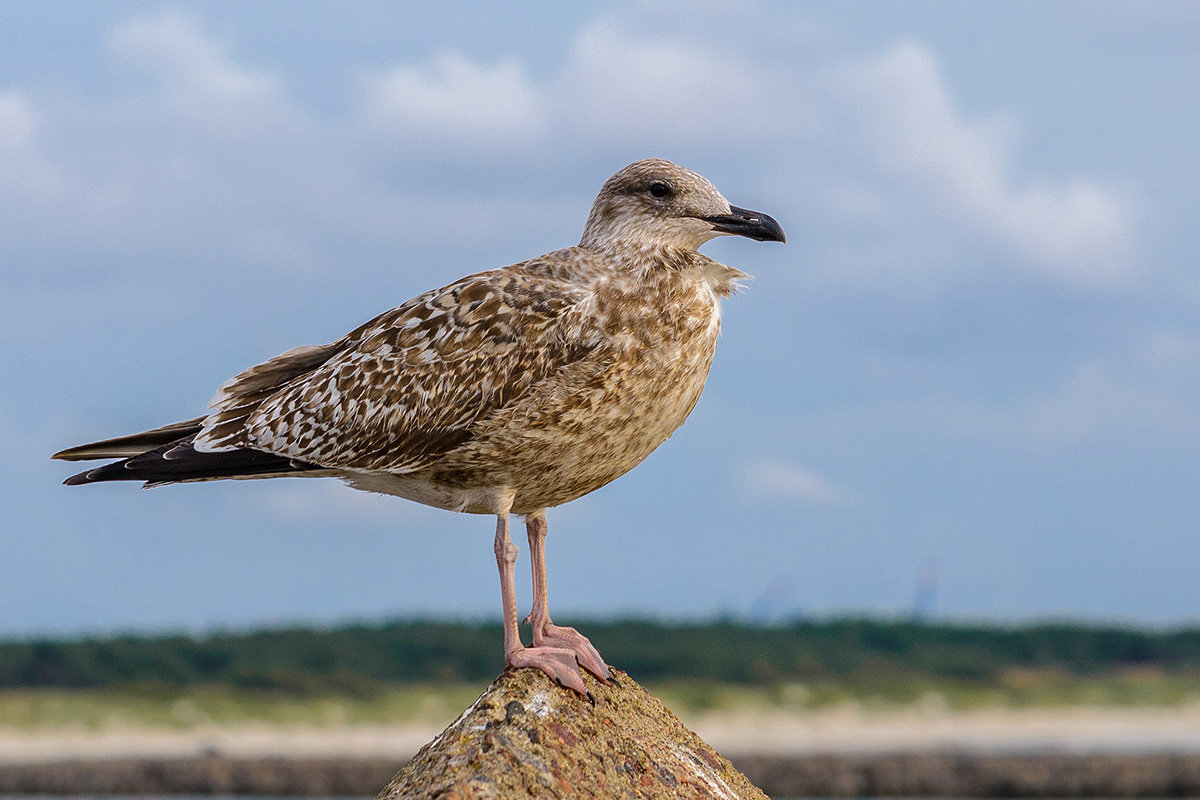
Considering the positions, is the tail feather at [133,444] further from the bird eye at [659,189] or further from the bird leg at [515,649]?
the bird eye at [659,189]

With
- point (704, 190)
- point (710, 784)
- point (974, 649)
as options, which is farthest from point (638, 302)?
point (974, 649)

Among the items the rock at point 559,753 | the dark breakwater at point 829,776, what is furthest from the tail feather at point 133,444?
the dark breakwater at point 829,776

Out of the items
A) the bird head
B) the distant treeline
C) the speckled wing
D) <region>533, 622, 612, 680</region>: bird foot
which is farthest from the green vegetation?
the bird head

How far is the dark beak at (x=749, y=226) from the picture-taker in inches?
241

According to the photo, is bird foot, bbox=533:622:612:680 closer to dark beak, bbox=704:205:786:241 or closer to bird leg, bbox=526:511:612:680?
bird leg, bbox=526:511:612:680

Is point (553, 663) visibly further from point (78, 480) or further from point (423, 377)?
point (78, 480)

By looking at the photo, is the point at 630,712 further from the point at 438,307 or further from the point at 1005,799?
the point at 1005,799

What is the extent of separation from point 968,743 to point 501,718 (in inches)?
583

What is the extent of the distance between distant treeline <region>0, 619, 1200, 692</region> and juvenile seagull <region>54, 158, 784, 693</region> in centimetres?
1458

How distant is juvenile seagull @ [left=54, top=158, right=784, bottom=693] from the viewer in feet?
18.9

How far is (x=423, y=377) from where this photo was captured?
19.9 ft

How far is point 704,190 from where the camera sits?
6141 millimetres

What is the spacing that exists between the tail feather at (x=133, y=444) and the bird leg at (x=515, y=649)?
214 cm

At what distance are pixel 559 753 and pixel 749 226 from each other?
267 cm
